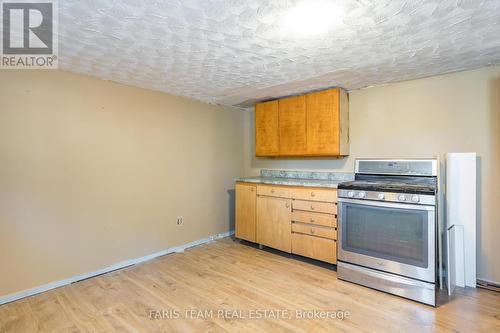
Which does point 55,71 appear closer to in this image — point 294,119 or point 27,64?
point 27,64

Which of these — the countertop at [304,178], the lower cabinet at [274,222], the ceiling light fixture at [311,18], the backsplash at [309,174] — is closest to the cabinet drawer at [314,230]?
the lower cabinet at [274,222]

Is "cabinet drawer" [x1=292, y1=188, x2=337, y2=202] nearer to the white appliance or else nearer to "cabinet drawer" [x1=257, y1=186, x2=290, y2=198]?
"cabinet drawer" [x1=257, y1=186, x2=290, y2=198]

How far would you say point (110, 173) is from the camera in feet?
9.51

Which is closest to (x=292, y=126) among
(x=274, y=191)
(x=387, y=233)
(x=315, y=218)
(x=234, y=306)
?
(x=274, y=191)

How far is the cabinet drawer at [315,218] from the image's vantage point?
2.85 meters

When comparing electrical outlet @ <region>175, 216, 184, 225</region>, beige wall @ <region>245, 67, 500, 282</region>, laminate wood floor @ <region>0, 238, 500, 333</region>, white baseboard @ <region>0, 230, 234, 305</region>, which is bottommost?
laminate wood floor @ <region>0, 238, 500, 333</region>

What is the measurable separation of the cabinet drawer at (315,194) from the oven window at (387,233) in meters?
0.21

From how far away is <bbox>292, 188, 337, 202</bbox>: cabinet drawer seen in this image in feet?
9.35

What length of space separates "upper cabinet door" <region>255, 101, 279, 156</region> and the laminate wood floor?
168 centimetres

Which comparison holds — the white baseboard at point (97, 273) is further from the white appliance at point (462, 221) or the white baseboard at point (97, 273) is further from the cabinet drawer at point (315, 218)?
the white appliance at point (462, 221)

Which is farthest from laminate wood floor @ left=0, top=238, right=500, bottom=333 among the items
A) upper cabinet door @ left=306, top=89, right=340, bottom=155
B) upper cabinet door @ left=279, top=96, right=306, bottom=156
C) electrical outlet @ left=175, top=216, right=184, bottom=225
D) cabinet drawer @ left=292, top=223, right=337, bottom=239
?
upper cabinet door @ left=279, top=96, right=306, bottom=156

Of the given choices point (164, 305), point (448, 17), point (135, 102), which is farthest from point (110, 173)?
point (448, 17)

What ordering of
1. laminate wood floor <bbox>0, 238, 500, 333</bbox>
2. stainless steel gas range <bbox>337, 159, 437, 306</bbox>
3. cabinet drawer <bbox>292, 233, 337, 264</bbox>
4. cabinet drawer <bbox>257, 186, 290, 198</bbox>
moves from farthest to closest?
cabinet drawer <bbox>257, 186, 290, 198</bbox>
cabinet drawer <bbox>292, 233, 337, 264</bbox>
stainless steel gas range <bbox>337, 159, 437, 306</bbox>
laminate wood floor <bbox>0, 238, 500, 333</bbox>

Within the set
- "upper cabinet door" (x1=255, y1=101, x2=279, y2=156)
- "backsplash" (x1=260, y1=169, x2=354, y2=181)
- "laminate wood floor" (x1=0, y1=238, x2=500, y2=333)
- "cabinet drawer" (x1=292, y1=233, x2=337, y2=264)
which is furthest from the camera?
"upper cabinet door" (x1=255, y1=101, x2=279, y2=156)
